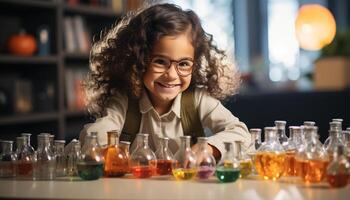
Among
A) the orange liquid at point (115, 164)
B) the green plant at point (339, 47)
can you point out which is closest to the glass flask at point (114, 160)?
the orange liquid at point (115, 164)

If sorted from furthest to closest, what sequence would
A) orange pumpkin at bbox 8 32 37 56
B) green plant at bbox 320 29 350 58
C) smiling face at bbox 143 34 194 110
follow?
1. green plant at bbox 320 29 350 58
2. orange pumpkin at bbox 8 32 37 56
3. smiling face at bbox 143 34 194 110

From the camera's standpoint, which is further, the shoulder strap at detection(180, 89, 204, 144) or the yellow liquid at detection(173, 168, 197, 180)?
the shoulder strap at detection(180, 89, 204, 144)

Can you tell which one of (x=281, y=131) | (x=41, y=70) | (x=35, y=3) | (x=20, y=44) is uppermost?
(x=35, y=3)

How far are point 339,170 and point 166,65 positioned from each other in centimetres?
44

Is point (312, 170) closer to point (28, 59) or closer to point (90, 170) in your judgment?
point (90, 170)

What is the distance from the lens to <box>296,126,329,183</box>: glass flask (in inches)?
43.1

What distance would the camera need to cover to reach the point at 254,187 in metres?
1.09

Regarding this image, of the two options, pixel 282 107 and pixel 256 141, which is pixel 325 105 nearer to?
pixel 282 107

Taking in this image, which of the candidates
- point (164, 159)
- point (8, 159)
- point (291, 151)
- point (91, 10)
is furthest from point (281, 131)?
point (91, 10)

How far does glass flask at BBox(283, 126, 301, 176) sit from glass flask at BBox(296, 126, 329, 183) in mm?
48

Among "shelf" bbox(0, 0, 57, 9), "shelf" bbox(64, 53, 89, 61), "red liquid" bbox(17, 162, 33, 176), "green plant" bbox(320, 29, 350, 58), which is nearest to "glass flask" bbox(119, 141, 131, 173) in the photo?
"red liquid" bbox(17, 162, 33, 176)

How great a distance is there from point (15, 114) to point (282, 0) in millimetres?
2627

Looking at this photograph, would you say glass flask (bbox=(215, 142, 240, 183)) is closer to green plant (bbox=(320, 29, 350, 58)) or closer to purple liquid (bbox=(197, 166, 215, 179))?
purple liquid (bbox=(197, 166, 215, 179))

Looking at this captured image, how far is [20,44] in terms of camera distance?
3.05 meters
